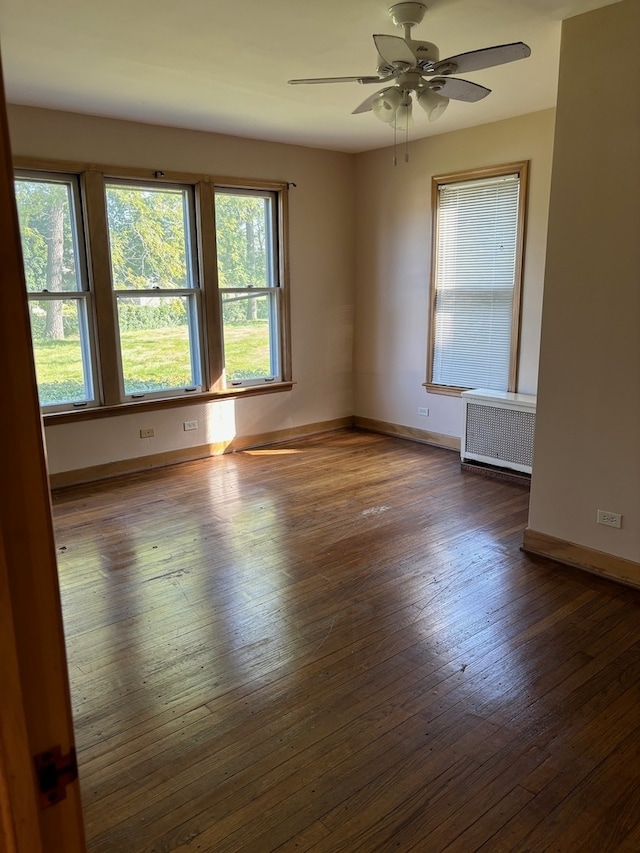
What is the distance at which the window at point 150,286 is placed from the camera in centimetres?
464

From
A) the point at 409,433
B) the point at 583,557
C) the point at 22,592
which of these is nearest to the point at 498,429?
the point at 409,433

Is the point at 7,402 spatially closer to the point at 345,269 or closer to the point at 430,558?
the point at 430,558

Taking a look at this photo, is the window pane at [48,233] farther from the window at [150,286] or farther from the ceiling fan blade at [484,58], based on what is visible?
the ceiling fan blade at [484,58]

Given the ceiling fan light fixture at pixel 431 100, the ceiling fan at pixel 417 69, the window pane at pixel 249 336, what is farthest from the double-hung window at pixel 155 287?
the ceiling fan light fixture at pixel 431 100

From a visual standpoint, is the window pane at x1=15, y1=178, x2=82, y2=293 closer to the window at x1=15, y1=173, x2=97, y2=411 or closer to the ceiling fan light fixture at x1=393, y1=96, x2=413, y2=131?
the window at x1=15, y1=173, x2=97, y2=411

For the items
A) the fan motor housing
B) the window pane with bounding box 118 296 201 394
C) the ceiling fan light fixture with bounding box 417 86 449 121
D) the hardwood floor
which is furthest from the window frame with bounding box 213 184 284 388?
the fan motor housing

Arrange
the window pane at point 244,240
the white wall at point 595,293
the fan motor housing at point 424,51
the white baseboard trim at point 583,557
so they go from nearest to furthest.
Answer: the fan motor housing at point 424,51 → the white wall at point 595,293 → the white baseboard trim at point 583,557 → the window pane at point 244,240

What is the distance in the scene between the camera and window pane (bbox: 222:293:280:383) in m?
5.68

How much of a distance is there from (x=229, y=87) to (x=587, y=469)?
325 centimetres

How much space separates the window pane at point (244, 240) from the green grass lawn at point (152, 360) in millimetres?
453

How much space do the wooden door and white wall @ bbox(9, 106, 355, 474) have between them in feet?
14.3

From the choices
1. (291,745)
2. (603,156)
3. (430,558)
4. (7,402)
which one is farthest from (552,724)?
(603,156)

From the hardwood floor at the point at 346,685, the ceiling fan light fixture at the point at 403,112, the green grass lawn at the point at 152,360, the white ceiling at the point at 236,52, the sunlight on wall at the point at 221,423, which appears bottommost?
the hardwood floor at the point at 346,685

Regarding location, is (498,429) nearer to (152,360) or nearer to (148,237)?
(152,360)
